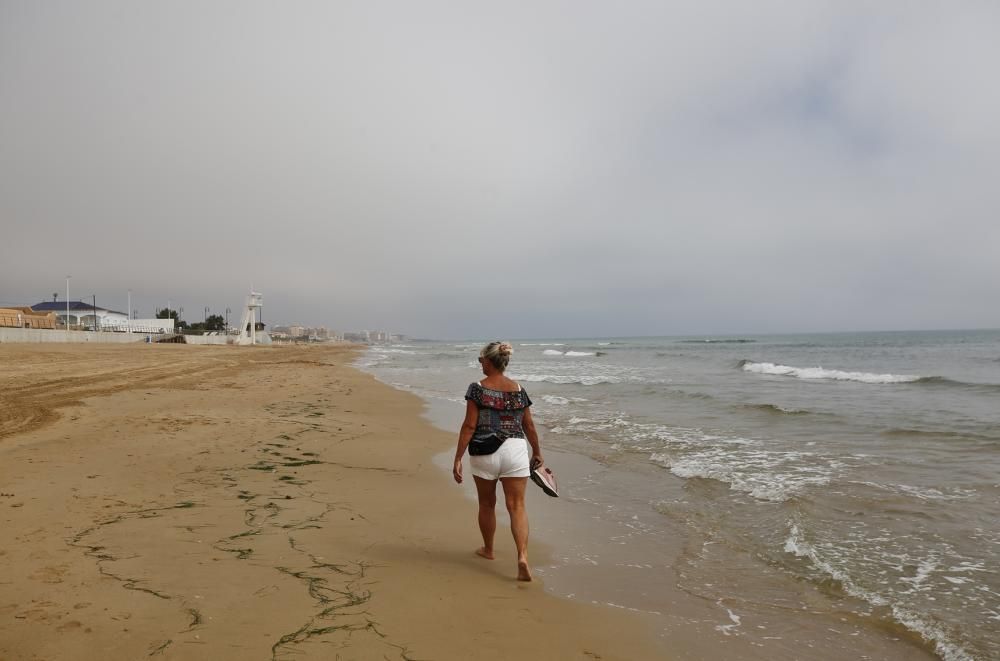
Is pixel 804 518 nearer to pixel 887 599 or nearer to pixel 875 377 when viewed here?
pixel 887 599

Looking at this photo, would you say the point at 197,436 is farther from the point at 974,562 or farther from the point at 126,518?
the point at 974,562

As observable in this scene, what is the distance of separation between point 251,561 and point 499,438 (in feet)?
6.62

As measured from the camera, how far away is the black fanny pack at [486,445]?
165 inches

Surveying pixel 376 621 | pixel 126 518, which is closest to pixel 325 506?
pixel 126 518

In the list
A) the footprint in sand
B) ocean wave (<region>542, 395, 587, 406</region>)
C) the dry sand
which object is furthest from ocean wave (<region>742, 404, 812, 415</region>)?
the footprint in sand

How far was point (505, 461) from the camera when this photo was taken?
4.21 metres

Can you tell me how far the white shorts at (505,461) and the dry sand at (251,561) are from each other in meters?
0.78

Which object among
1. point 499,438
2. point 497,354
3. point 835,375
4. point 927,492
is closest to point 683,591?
point 499,438

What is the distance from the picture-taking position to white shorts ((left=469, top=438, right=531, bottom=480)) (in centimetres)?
421

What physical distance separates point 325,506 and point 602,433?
6844 millimetres

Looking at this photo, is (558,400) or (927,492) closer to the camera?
(927,492)

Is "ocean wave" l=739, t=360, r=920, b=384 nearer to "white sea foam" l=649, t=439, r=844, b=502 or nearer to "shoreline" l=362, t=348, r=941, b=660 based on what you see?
"white sea foam" l=649, t=439, r=844, b=502

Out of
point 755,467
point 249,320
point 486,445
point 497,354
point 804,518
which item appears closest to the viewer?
point 486,445

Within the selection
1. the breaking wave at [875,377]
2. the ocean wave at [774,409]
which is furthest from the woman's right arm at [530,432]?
the breaking wave at [875,377]
